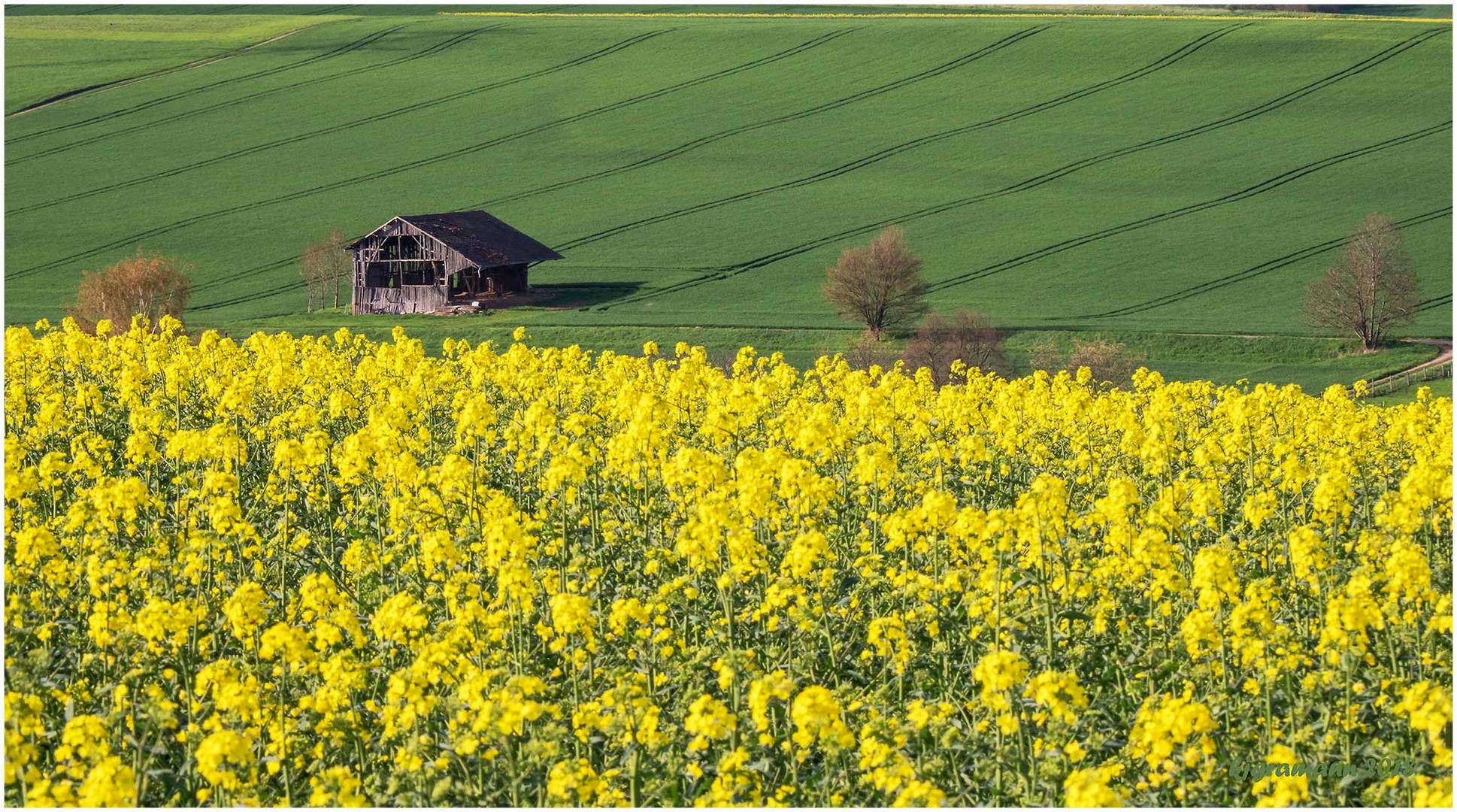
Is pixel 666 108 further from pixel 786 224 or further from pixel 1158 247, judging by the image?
pixel 1158 247

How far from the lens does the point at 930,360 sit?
1817 inches

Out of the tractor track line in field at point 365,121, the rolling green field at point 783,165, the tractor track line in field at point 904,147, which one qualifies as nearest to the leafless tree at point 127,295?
the rolling green field at point 783,165

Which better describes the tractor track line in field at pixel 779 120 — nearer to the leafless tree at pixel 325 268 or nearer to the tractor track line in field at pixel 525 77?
the leafless tree at pixel 325 268

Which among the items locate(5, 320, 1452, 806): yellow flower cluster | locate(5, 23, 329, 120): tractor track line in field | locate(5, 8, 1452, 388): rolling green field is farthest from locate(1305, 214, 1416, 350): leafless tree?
locate(5, 23, 329, 120): tractor track line in field

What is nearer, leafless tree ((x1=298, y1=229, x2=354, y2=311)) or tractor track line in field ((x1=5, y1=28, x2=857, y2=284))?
leafless tree ((x1=298, y1=229, x2=354, y2=311))

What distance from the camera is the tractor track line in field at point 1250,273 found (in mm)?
56375

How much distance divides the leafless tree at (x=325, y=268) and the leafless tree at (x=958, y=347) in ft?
89.7

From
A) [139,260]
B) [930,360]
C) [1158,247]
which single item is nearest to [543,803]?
[930,360]

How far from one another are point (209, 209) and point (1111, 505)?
7098cm

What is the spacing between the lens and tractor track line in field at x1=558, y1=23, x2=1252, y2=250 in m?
70.8

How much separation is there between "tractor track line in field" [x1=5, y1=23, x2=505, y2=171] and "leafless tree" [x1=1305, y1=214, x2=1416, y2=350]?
5779cm

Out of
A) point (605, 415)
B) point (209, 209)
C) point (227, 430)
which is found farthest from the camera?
point (209, 209)

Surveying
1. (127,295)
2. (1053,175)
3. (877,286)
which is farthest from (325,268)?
(1053,175)

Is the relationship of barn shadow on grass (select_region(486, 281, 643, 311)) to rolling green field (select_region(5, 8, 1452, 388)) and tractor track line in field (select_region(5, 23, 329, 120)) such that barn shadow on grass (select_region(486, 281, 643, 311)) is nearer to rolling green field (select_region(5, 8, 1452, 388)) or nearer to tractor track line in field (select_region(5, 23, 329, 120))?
rolling green field (select_region(5, 8, 1452, 388))
